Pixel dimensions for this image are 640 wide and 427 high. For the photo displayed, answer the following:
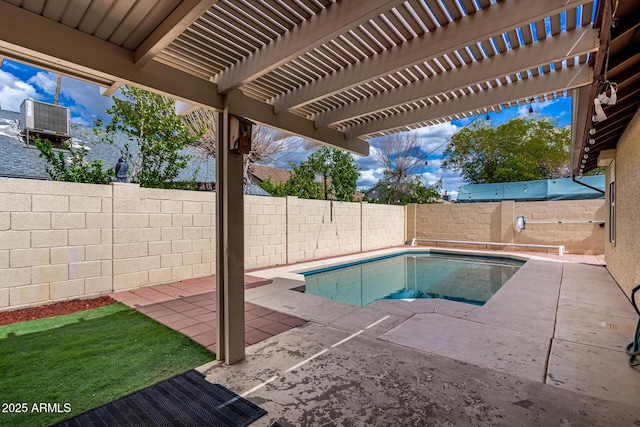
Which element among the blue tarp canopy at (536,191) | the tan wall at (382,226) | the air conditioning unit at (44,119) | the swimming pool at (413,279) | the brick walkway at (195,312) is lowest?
the swimming pool at (413,279)

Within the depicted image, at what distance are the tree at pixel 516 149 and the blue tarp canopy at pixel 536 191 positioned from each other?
6.24 meters

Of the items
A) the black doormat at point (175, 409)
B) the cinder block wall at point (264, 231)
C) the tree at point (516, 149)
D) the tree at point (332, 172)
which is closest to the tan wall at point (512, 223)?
the tree at point (332, 172)

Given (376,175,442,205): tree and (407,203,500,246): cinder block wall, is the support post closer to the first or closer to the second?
(407,203,500,246): cinder block wall

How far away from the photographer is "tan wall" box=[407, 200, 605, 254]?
31.9 ft

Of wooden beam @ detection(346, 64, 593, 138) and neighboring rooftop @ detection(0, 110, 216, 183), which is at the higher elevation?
neighboring rooftop @ detection(0, 110, 216, 183)

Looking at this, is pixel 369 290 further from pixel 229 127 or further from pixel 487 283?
pixel 229 127

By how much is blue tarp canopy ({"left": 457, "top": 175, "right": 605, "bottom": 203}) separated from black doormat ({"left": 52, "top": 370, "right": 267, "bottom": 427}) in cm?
1311

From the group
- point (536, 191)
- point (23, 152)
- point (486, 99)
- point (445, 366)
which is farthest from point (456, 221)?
point (23, 152)

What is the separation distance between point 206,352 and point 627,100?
5500 mm

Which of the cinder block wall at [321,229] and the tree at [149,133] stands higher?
the tree at [149,133]

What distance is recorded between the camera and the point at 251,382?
93.7 inches

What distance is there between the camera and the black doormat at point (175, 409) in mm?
1914

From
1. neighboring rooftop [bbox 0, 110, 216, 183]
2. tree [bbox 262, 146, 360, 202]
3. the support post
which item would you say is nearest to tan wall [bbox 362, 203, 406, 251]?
tree [bbox 262, 146, 360, 202]

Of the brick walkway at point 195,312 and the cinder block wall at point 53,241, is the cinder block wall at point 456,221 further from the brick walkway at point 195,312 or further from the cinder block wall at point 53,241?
the cinder block wall at point 53,241
